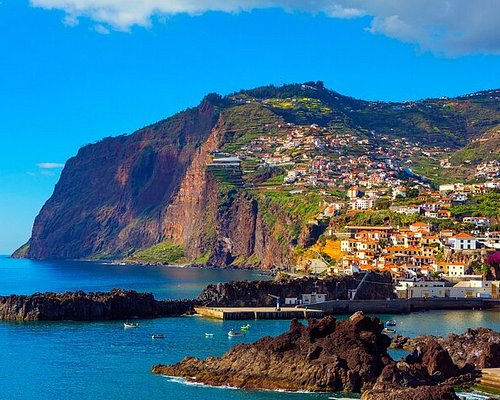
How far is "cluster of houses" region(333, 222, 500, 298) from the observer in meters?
98.1

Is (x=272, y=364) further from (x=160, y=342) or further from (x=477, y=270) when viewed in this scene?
(x=477, y=270)

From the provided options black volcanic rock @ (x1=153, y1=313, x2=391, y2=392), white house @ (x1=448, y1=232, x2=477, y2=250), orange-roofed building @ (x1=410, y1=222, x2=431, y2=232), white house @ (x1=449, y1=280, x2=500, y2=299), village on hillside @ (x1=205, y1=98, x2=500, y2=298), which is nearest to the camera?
black volcanic rock @ (x1=153, y1=313, x2=391, y2=392)

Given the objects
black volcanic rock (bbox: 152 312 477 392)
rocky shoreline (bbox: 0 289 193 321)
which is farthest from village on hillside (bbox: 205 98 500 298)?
black volcanic rock (bbox: 152 312 477 392)

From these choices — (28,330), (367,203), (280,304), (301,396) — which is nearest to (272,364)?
(301,396)

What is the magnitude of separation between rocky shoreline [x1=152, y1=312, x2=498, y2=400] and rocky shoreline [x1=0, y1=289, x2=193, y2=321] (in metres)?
31.2

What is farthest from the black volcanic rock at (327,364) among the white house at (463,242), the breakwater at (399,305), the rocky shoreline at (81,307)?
the white house at (463,242)

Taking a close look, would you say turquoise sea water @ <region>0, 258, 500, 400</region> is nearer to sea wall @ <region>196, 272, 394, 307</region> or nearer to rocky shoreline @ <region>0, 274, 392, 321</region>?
rocky shoreline @ <region>0, 274, 392, 321</region>

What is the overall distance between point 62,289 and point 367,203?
52.0m

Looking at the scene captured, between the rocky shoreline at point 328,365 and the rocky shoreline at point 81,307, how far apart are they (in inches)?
1228

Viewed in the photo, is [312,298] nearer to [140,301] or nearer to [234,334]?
[140,301]

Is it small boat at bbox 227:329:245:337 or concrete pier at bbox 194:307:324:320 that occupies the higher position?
concrete pier at bbox 194:307:324:320

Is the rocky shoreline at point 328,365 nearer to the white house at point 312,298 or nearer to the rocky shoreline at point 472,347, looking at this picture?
the rocky shoreline at point 472,347

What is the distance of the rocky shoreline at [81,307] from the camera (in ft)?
269

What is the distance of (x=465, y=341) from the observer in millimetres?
58312
